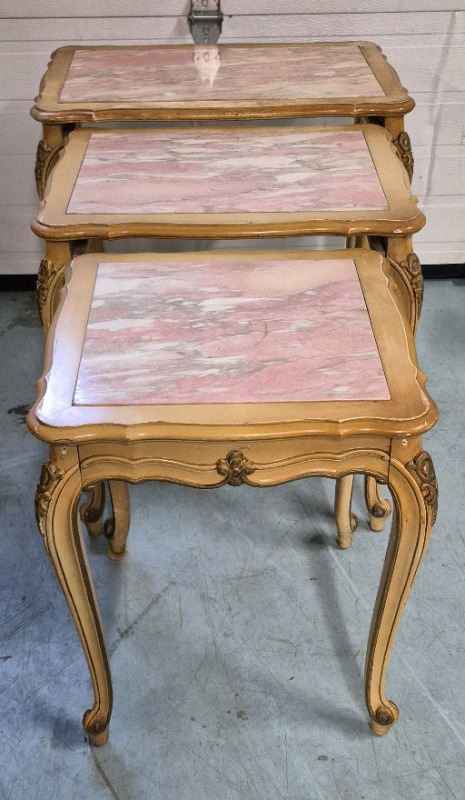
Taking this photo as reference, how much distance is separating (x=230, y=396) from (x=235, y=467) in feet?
0.38

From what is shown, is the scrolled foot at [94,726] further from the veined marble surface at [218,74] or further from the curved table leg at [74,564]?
the veined marble surface at [218,74]

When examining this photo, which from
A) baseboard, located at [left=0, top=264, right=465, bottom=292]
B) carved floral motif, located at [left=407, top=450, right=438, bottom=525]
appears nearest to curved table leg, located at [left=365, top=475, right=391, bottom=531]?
carved floral motif, located at [left=407, top=450, right=438, bottom=525]

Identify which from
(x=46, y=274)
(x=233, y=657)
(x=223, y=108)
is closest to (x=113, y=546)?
(x=233, y=657)

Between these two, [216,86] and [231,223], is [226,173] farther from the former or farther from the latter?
[216,86]

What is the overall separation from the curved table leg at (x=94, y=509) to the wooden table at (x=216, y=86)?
2.67ft

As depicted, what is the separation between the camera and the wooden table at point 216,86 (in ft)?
7.09

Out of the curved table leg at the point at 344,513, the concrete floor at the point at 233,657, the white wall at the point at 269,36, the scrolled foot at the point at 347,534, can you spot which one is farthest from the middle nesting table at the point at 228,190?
the white wall at the point at 269,36

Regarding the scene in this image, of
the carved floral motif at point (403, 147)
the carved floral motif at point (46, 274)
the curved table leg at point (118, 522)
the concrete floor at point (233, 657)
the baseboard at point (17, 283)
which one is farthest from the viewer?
the baseboard at point (17, 283)

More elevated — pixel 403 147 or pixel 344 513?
pixel 403 147

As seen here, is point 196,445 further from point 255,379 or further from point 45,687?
point 45,687

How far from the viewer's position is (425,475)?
1.43 m

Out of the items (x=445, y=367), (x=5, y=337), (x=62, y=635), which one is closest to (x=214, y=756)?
(x=62, y=635)

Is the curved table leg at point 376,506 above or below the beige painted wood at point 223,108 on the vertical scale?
below

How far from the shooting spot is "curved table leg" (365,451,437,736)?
1.44 meters
